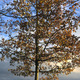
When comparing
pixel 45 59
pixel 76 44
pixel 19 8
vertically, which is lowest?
pixel 45 59

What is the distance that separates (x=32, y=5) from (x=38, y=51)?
4.65m

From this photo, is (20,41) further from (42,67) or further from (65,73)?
(65,73)

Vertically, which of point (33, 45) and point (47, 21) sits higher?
point (47, 21)

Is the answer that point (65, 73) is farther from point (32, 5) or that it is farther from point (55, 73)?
point (32, 5)

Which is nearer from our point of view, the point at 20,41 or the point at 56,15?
the point at 56,15

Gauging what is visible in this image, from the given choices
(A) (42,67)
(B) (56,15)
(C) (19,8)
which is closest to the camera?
(B) (56,15)

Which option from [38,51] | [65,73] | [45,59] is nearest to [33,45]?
[38,51]

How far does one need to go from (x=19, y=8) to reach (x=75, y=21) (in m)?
5.58

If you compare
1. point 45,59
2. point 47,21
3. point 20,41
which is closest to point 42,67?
point 45,59

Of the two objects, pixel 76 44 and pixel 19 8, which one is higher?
pixel 19 8

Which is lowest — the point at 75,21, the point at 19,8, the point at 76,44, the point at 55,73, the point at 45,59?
the point at 55,73

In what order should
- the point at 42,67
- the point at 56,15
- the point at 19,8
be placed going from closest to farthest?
the point at 56,15 < the point at 19,8 < the point at 42,67

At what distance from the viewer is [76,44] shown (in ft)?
39.7

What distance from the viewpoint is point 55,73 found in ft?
45.1
